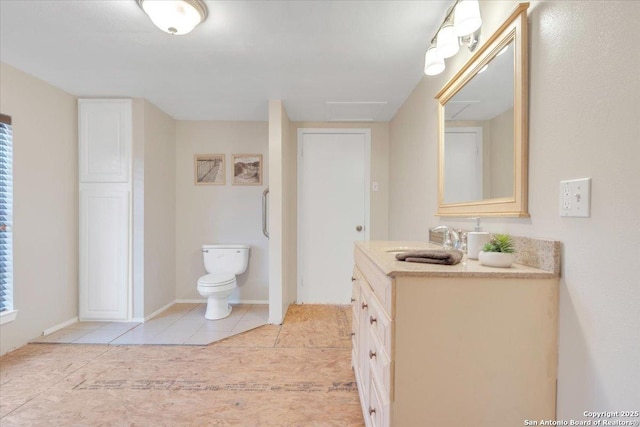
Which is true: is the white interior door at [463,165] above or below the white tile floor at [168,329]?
above

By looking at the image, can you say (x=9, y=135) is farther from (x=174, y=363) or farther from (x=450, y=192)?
(x=450, y=192)

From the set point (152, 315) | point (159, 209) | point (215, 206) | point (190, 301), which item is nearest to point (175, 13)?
point (159, 209)

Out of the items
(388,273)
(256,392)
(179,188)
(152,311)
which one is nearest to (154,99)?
(179,188)

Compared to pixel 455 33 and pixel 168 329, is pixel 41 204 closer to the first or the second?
pixel 168 329

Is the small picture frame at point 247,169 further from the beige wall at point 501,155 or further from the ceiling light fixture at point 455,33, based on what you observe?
the beige wall at point 501,155

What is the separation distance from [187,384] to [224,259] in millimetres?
1510

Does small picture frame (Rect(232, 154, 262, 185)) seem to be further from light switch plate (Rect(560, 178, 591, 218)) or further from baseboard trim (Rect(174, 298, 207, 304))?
light switch plate (Rect(560, 178, 591, 218))

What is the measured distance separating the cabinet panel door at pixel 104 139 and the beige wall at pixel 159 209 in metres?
0.18

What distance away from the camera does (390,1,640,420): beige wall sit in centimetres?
72

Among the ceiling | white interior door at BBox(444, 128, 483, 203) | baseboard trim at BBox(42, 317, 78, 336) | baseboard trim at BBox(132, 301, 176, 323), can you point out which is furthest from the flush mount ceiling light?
baseboard trim at BBox(42, 317, 78, 336)

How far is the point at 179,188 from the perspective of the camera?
11.2ft

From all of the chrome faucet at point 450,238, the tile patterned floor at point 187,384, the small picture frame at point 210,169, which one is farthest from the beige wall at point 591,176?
the small picture frame at point 210,169

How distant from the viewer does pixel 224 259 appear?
3.20 metres

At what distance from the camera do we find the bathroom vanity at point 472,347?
922mm
